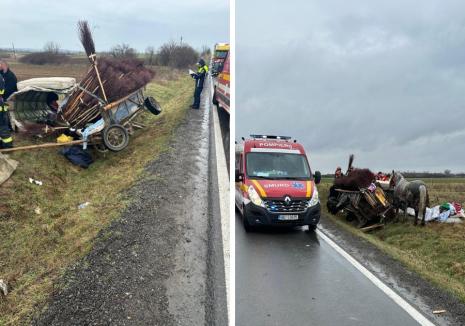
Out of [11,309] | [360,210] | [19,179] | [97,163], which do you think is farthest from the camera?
[360,210]

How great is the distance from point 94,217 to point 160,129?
7.76 metres

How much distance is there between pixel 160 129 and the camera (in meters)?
14.4

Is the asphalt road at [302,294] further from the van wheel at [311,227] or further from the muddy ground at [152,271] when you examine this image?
the van wheel at [311,227]

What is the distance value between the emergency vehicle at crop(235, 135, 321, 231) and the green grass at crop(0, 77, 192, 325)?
203cm

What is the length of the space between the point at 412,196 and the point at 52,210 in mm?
9898

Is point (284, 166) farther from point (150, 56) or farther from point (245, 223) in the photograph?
point (150, 56)

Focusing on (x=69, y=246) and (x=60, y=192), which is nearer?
(x=69, y=246)

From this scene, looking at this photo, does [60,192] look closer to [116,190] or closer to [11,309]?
[116,190]

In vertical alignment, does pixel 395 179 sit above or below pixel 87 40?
below

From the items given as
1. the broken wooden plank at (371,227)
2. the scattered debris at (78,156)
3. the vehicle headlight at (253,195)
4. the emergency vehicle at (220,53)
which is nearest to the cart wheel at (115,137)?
the scattered debris at (78,156)

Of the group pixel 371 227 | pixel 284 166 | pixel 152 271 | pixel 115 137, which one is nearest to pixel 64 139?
pixel 115 137

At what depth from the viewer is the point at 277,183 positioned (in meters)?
9.11

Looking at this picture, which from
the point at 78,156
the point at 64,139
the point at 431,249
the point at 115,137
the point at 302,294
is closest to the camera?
the point at 302,294

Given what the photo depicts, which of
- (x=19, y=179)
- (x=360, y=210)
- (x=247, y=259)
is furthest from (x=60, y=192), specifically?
(x=360, y=210)
